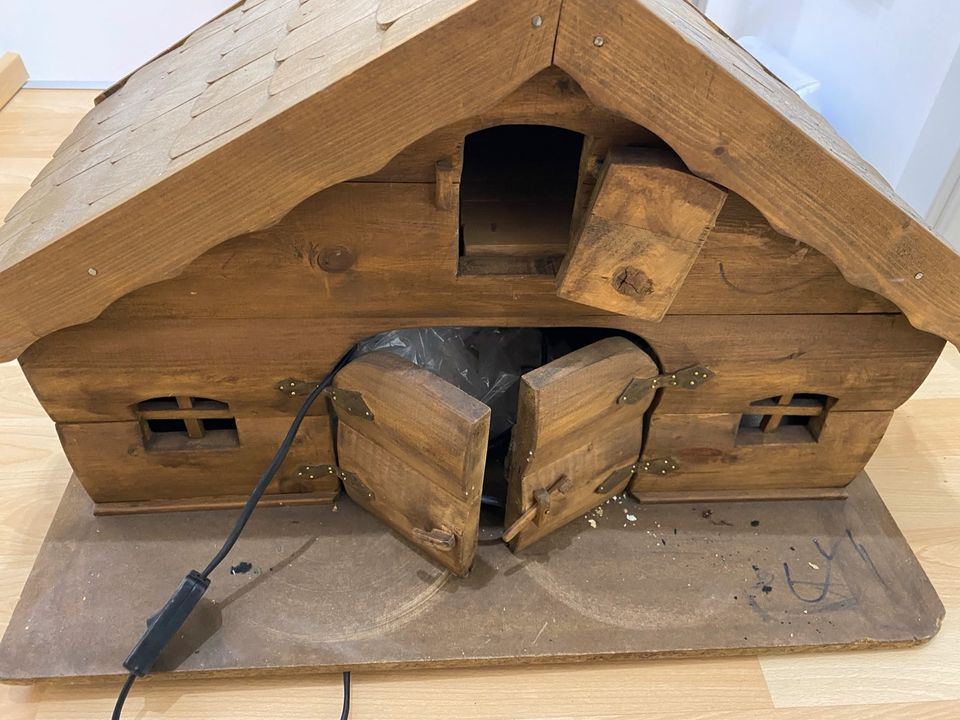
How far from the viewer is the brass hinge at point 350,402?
0.73 meters

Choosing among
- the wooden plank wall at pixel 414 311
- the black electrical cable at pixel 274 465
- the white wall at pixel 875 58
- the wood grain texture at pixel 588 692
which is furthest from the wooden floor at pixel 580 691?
the white wall at pixel 875 58

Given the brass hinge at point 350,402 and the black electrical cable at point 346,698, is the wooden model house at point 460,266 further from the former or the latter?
the black electrical cable at point 346,698

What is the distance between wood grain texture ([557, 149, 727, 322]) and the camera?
0.58m

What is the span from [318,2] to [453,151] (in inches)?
9.8

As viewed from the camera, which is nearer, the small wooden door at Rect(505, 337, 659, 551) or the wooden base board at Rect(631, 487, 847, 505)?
the small wooden door at Rect(505, 337, 659, 551)

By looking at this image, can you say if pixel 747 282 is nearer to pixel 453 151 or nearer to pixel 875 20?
pixel 453 151

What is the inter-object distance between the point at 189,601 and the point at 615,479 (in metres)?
0.46

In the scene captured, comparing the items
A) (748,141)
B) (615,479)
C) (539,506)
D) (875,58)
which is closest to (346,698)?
(539,506)

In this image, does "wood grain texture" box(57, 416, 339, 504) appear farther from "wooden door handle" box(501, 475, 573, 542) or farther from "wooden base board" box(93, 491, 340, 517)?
"wooden door handle" box(501, 475, 573, 542)

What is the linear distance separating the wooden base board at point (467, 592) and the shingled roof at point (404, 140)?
0.92 ft

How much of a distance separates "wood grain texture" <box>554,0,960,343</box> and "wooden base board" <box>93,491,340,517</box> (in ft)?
1.81

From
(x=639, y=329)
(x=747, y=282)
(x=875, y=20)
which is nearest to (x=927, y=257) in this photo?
(x=747, y=282)

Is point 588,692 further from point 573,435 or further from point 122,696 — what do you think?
point 122,696

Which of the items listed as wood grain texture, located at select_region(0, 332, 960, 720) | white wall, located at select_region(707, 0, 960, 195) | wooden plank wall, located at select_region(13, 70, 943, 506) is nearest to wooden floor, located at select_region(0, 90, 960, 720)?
wood grain texture, located at select_region(0, 332, 960, 720)
